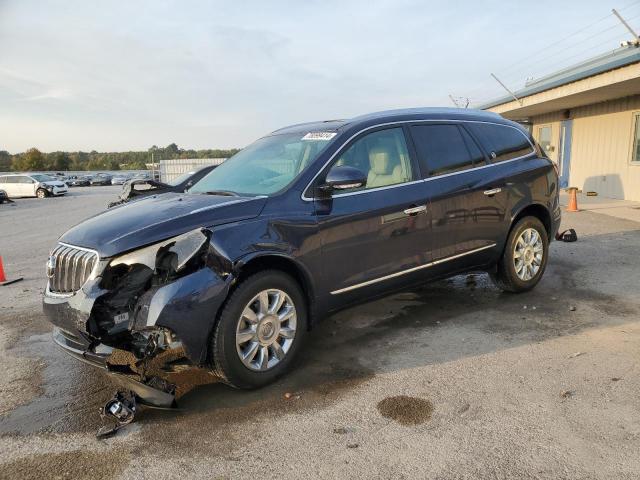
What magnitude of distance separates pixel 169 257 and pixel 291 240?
87 centimetres

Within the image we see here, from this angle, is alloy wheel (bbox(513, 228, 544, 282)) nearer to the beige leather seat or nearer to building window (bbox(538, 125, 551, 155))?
the beige leather seat

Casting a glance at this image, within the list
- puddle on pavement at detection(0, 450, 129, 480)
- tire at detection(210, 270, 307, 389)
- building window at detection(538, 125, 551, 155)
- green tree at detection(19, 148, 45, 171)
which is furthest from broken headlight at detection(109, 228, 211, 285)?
green tree at detection(19, 148, 45, 171)

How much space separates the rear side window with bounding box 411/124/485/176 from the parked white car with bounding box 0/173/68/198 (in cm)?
3169

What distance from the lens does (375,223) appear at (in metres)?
4.06

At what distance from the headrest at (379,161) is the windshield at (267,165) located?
15.2 inches

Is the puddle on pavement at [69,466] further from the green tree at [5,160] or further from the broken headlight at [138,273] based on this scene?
the green tree at [5,160]

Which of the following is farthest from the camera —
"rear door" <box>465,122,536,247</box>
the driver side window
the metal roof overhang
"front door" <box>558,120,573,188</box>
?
"front door" <box>558,120,573,188</box>

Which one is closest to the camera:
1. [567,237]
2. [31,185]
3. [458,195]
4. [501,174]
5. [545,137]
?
[458,195]

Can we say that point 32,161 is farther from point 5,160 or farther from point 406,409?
point 406,409

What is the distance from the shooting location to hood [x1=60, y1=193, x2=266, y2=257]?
326cm

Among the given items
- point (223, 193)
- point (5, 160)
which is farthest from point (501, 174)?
point (5, 160)

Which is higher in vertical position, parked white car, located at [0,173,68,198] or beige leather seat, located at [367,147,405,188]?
beige leather seat, located at [367,147,405,188]

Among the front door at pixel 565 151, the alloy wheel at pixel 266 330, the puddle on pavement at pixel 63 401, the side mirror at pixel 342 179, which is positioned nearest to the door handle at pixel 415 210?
the side mirror at pixel 342 179

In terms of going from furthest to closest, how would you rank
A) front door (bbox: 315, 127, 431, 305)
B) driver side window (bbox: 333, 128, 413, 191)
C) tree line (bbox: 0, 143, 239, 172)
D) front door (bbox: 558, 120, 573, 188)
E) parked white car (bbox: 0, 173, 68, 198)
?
tree line (bbox: 0, 143, 239, 172) → parked white car (bbox: 0, 173, 68, 198) → front door (bbox: 558, 120, 573, 188) → driver side window (bbox: 333, 128, 413, 191) → front door (bbox: 315, 127, 431, 305)
